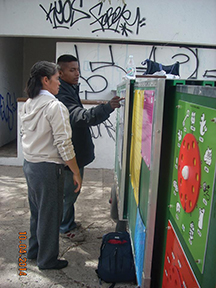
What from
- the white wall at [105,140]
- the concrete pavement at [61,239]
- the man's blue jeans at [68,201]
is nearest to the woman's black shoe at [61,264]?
the concrete pavement at [61,239]

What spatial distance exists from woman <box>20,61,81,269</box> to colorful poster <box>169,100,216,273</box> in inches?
48.5

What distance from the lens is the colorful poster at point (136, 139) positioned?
6.61 ft

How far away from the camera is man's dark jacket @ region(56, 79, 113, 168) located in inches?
108

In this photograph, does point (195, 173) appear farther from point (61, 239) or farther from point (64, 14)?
point (64, 14)

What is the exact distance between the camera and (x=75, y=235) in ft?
11.0

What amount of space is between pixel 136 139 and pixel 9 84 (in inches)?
248

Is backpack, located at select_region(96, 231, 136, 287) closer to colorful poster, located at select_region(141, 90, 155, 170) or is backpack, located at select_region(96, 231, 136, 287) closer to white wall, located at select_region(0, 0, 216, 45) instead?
colorful poster, located at select_region(141, 90, 155, 170)

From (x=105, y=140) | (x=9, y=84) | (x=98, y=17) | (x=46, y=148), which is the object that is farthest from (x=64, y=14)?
(x=46, y=148)

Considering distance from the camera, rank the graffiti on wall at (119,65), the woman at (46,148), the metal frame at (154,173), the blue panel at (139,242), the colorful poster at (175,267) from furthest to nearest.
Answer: the graffiti on wall at (119,65)
the woman at (46,148)
the blue panel at (139,242)
the metal frame at (154,173)
the colorful poster at (175,267)

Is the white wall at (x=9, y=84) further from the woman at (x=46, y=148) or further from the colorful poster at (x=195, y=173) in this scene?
the colorful poster at (x=195, y=173)

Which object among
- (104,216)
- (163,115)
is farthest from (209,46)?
(163,115)

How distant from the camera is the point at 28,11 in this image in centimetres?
578

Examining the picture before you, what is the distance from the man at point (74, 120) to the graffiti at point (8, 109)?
4.36m

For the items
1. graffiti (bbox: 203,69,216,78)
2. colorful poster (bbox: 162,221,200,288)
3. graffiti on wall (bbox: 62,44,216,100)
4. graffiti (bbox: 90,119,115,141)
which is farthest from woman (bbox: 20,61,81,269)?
graffiti (bbox: 203,69,216,78)
